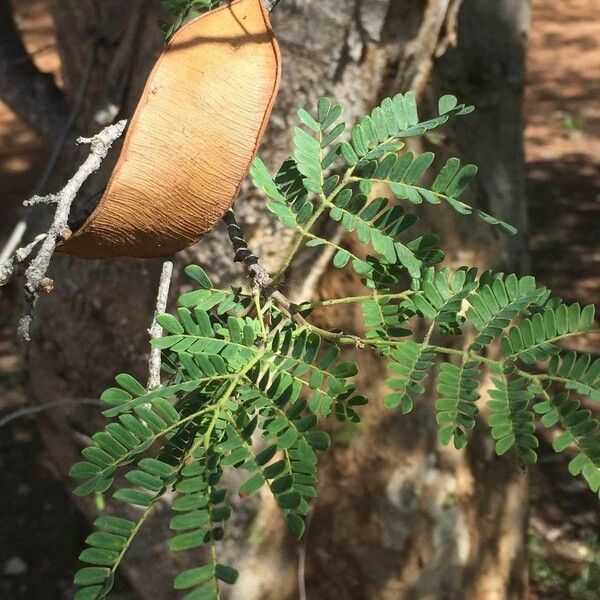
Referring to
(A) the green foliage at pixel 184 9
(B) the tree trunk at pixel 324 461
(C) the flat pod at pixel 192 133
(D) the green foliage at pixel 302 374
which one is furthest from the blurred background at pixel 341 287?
(C) the flat pod at pixel 192 133

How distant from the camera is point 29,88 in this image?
2494mm

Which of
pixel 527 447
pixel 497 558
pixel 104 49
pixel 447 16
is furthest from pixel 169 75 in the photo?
pixel 497 558

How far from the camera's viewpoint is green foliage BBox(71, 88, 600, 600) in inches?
33.8

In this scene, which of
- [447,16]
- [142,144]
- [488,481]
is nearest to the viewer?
[142,144]

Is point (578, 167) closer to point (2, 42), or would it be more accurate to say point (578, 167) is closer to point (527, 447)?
point (2, 42)

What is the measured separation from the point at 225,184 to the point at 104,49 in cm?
143

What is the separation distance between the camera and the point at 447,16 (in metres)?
1.91

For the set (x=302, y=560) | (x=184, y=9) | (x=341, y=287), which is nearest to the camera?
(x=184, y=9)

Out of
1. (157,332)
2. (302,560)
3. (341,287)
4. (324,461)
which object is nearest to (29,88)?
(341,287)

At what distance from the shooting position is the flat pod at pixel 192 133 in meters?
0.83

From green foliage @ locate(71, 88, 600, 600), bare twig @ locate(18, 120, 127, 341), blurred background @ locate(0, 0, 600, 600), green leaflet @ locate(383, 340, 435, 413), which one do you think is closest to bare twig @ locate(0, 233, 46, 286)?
bare twig @ locate(18, 120, 127, 341)

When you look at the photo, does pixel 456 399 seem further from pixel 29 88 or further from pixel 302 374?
pixel 29 88

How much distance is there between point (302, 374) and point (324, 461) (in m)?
1.43

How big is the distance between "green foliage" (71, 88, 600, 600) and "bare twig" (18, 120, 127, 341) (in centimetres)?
13
